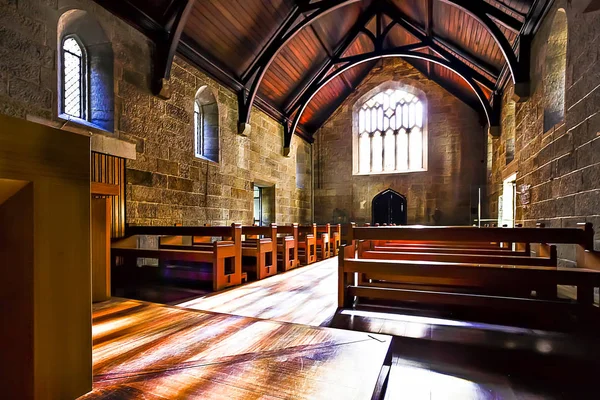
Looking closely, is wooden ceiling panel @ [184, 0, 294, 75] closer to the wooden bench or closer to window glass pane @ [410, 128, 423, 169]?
the wooden bench

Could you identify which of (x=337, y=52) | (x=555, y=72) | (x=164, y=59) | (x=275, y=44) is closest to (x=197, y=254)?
(x=164, y=59)

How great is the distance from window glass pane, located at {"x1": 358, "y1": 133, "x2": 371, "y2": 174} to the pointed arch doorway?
100cm

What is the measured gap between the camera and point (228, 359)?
1.17 meters

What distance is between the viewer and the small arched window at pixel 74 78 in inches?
155

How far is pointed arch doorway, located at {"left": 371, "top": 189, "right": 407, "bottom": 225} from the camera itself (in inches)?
371

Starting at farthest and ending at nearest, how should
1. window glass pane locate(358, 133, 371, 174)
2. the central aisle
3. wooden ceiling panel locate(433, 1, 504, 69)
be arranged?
window glass pane locate(358, 133, 371, 174), wooden ceiling panel locate(433, 1, 504, 69), the central aisle

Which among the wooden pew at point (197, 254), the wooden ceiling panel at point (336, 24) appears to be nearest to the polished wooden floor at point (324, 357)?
the wooden pew at point (197, 254)

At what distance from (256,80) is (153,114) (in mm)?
2473

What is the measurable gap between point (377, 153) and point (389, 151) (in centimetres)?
36

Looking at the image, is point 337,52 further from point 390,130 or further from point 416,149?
point 416,149

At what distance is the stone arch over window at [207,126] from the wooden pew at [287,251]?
2262 mm

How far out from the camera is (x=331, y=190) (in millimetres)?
10320

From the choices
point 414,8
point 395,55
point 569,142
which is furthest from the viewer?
point 395,55

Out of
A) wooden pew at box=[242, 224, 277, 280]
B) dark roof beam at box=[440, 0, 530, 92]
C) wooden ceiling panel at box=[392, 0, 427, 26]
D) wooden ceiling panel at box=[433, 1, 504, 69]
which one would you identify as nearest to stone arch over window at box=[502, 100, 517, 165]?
wooden ceiling panel at box=[433, 1, 504, 69]
